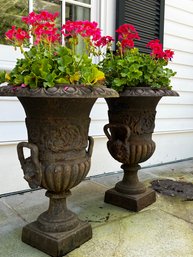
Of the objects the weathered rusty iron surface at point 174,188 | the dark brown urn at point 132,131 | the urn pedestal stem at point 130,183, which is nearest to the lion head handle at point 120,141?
the dark brown urn at point 132,131

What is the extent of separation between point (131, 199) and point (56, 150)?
0.94 m

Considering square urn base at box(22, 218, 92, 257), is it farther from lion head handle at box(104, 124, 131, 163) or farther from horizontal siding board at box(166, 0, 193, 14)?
horizontal siding board at box(166, 0, 193, 14)

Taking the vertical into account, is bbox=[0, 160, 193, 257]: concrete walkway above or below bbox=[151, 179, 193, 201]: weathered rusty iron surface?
below

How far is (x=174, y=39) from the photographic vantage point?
3662mm

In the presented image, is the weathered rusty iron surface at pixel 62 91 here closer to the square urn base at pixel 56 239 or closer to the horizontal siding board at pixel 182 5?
the square urn base at pixel 56 239

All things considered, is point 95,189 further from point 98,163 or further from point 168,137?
point 168,137

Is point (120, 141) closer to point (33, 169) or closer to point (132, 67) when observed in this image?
point (132, 67)

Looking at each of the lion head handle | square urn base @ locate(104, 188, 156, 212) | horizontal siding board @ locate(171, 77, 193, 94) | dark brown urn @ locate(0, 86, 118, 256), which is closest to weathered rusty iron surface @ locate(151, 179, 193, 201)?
square urn base @ locate(104, 188, 156, 212)

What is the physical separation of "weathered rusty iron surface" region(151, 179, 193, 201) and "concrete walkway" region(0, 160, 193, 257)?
107mm

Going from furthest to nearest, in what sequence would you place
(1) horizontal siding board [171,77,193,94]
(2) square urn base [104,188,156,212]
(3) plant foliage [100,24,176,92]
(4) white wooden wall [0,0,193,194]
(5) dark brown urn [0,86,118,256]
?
(1) horizontal siding board [171,77,193,94]
(4) white wooden wall [0,0,193,194]
(2) square urn base [104,188,156,212]
(3) plant foliage [100,24,176,92]
(5) dark brown urn [0,86,118,256]

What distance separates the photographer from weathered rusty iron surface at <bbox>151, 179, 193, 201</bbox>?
258cm

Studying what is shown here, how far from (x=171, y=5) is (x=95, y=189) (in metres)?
2.50

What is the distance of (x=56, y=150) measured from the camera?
1525 millimetres

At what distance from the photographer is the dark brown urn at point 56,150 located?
4.81 ft
